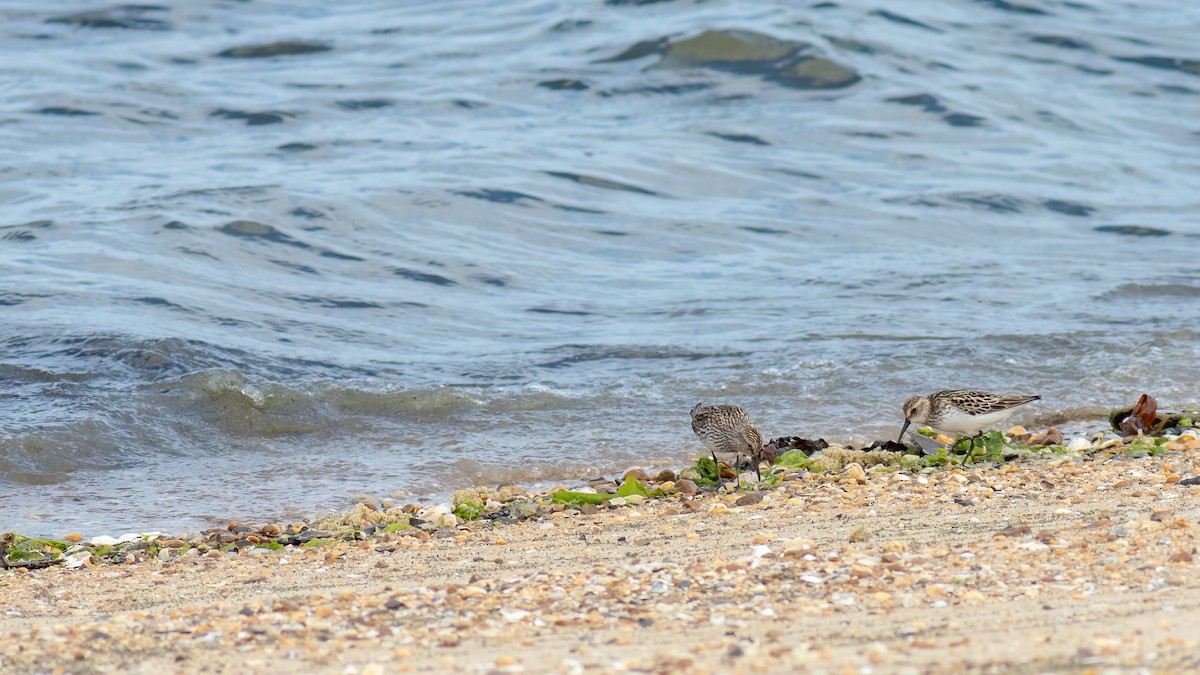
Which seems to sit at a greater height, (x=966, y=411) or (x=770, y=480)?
(x=966, y=411)

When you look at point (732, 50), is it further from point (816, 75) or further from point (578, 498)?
point (578, 498)

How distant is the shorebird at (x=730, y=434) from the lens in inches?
294

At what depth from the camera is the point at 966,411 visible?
7566mm

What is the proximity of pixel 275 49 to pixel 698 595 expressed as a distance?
1887 centimetres

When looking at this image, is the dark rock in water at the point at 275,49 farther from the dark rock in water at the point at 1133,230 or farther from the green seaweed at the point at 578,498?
the green seaweed at the point at 578,498

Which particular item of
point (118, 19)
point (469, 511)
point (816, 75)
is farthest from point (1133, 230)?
point (118, 19)

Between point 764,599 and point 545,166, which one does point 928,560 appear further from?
point 545,166

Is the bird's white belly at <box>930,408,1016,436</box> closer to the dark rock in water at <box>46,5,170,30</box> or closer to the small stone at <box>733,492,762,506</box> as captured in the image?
the small stone at <box>733,492,762,506</box>

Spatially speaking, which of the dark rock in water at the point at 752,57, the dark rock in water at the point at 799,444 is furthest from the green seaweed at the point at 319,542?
the dark rock in water at the point at 752,57

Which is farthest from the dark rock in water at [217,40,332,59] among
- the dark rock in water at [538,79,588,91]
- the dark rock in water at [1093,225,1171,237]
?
the dark rock in water at [1093,225,1171,237]

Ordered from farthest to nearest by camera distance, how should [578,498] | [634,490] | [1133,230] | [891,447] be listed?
1. [1133,230]
2. [891,447]
3. [634,490]
4. [578,498]

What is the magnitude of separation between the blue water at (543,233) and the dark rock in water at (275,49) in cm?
8

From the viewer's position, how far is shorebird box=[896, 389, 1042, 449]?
7586 millimetres

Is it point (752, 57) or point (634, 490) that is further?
point (752, 57)
